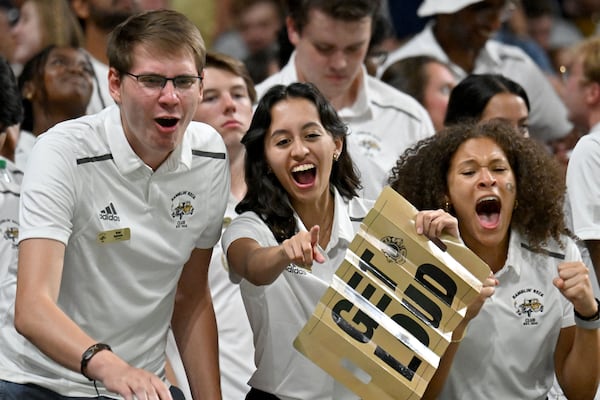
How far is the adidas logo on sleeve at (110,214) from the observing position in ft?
11.8

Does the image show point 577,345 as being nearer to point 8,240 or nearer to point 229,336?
point 229,336

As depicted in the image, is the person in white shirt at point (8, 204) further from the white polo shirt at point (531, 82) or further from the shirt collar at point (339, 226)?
the white polo shirt at point (531, 82)

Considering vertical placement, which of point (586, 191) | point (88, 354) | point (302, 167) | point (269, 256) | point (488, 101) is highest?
point (488, 101)

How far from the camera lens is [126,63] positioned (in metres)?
3.60

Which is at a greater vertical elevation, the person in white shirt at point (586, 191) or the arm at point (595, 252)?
the person in white shirt at point (586, 191)

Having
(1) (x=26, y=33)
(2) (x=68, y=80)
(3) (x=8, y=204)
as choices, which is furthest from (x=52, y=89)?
(3) (x=8, y=204)

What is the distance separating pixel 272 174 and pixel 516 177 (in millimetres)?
783

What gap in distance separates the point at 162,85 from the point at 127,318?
66 cm

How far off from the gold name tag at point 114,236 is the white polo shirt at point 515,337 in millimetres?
1064

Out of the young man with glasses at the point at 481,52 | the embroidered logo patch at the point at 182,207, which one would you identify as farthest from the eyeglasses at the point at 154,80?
the young man with glasses at the point at 481,52

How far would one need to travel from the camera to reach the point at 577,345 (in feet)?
12.7

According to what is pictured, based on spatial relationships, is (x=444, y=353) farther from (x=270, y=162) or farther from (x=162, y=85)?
(x=162, y=85)

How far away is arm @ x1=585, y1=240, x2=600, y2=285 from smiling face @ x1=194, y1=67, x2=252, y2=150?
1.34 metres

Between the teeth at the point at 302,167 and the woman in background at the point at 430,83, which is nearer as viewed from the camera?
the teeth at the point at 302,167
